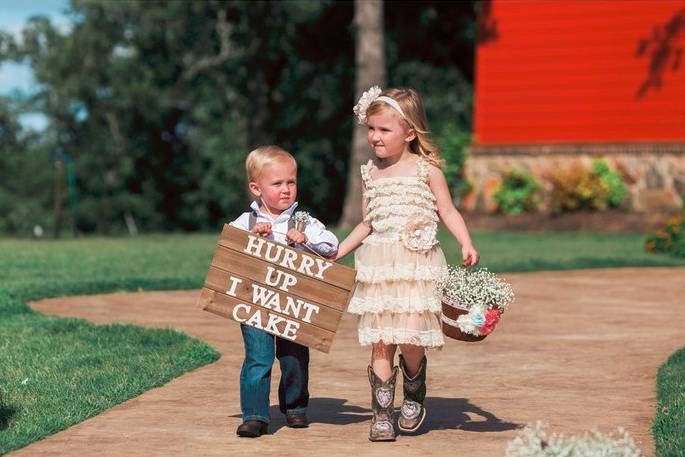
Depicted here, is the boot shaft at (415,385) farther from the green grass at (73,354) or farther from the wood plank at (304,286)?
the green grass at (73,354)

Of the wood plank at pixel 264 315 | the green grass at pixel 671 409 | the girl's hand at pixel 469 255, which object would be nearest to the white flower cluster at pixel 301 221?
the wood plank at pixel 264 315

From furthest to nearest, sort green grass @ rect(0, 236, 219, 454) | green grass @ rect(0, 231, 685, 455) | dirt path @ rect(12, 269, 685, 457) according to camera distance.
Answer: green grass @ rect(0, 231, 685, 455) < green grass @ rect(0, 236, 219, 454) < dirt path @ rect(12, 269, 685, 457)

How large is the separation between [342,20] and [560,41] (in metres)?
9.21

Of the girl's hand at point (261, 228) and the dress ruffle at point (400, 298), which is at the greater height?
the girl's hand at point (261, 228)

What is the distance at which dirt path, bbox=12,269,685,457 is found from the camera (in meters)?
6.33

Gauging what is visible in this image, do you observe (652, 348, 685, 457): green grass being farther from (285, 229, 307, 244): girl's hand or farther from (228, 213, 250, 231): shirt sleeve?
(228, 213, 250, 231): shirt sleeve

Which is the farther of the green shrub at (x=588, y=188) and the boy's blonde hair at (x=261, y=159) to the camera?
the green shrub at (x=588, y=188)

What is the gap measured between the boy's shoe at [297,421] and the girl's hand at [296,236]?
881 mm

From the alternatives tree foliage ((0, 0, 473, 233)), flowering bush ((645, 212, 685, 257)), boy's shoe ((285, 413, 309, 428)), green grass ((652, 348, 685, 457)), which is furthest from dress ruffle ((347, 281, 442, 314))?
tree foliage ((0, 0, 473, 233))

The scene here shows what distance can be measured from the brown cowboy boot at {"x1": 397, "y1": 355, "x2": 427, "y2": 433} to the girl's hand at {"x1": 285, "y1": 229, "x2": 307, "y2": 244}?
31.1 inches

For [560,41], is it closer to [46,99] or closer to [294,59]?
[294,59]

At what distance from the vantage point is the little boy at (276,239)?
6.64m

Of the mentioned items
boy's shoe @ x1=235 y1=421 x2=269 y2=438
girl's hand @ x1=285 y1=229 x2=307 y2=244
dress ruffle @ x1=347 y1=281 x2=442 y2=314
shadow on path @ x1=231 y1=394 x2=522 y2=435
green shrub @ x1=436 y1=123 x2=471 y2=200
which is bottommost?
boy's shoe @ x1=235 y1=421 x2=269 y2=438

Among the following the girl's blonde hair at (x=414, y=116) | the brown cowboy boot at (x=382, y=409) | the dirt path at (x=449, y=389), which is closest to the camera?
the dirt path at (x=449, y=389)
